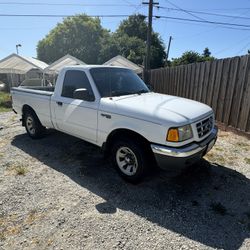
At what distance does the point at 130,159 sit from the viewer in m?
3.82

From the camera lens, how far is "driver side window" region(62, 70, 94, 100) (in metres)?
4.29

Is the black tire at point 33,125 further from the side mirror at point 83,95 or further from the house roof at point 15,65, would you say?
the house roof at point 15,65

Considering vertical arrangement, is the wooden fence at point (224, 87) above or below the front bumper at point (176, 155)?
above

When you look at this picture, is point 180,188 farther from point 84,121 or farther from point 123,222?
point 84,121

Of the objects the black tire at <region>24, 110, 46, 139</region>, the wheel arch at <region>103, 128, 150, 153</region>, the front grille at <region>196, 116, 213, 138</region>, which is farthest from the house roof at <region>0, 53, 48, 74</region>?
the front grille at <region>196, 116, 213, 138</region>

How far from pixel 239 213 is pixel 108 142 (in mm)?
2309

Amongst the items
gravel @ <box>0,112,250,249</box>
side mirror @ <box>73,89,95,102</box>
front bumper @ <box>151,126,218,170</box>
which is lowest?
gravel @ <box>0,112,250,249</box>

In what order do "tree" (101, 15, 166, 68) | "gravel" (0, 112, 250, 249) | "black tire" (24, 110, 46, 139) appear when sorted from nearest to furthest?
"gravel" (0, 112, 250, 249) → "black tire" (24, 110, 46, 139) → "tree" (101, 15, 166, 68)

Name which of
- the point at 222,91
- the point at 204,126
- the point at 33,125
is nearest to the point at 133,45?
the point at 222,91

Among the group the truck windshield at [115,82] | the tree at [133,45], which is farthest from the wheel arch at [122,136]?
the tree at [133,45]

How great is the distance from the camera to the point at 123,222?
3000 mm

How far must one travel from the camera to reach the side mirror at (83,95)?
12.8 ft

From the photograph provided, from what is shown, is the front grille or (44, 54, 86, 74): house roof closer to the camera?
the front grille

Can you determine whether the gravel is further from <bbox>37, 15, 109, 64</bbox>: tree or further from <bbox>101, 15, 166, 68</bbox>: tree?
<bbox>37, 15, 109, 64</bbox>: tree
